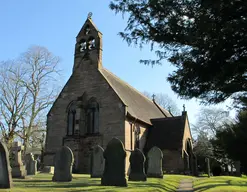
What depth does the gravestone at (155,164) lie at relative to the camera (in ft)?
54.1

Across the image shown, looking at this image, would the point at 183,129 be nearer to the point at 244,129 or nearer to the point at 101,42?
the point at 244,129

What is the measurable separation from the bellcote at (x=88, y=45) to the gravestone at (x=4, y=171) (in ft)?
59.2

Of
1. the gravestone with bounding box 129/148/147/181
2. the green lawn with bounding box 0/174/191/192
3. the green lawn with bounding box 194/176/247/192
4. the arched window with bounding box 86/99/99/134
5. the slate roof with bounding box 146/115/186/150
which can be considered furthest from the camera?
the slate roof with bounding box 146/115/186/150

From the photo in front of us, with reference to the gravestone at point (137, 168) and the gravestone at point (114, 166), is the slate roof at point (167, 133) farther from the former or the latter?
the gravestone at point (114, 166)

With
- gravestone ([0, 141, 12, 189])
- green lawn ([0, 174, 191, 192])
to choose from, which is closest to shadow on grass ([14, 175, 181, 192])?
green lawn ([0, 174, 191, 192])

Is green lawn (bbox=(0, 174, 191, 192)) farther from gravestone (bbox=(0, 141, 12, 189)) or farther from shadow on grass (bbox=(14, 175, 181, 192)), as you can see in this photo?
gravestone (bbox=(0, 141, 12, 189))

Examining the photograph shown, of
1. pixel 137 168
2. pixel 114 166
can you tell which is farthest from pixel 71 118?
pixel 114 166

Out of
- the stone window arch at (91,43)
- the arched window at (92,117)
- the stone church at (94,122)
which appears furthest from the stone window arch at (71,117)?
the stone window arch at (91,43)

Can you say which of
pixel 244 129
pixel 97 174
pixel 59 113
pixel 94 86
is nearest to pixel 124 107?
pixel 94 86

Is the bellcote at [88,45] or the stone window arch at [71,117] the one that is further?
the bellcote at [88,45]

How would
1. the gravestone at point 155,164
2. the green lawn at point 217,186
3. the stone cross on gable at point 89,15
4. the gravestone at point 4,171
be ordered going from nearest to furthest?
the gravestone at point 4,171, the green lawn at point 217,186, the gravestone at point 155,164, the stone cross on gable at point 89,15

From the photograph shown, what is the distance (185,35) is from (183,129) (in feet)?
65.0

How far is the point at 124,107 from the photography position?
23.5 metres

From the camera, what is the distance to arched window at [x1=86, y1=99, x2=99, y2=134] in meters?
24.8
